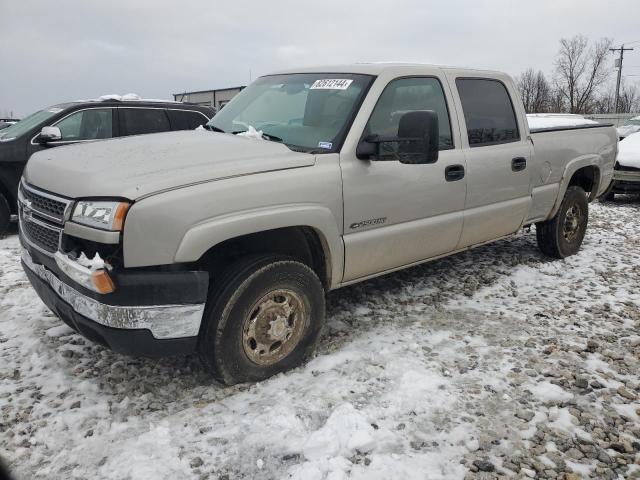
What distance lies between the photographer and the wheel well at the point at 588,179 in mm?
5676

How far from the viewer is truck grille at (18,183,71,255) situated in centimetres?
268

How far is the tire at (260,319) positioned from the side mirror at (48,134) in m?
4.50

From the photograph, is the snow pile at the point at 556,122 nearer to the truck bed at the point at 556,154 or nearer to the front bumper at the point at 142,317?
the truck bed at the point at 556,154

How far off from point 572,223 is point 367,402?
3915mm

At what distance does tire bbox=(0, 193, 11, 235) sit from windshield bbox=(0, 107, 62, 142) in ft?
2.61

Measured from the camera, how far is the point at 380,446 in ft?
8.15

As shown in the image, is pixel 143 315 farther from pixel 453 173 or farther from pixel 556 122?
pixel 556 122

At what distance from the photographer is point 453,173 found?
389cm

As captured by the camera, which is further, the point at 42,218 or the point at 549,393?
the point at 549,393

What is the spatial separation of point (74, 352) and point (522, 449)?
108 inches

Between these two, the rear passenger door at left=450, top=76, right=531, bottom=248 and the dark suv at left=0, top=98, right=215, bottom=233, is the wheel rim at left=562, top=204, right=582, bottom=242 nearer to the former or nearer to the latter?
the rear passenger door at left=450, top=76, right=531, bottom=248

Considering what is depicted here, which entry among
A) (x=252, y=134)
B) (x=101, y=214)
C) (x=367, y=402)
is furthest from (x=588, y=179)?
(x=101, y=214)

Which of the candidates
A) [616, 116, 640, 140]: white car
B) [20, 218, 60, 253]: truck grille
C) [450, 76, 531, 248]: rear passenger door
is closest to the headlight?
[20, 218, 60, 253]: truck grille

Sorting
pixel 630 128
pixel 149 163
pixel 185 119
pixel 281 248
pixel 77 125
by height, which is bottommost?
pixel 281 248
